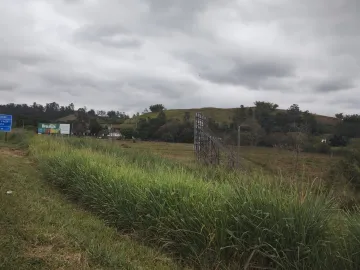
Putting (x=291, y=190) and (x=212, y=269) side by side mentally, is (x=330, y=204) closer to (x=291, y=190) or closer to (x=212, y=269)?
(x=291, y=190)

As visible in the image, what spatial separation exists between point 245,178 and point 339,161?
6.34 m

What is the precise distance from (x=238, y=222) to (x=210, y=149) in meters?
12.1

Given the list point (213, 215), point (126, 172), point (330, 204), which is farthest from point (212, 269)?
point (126, 172)

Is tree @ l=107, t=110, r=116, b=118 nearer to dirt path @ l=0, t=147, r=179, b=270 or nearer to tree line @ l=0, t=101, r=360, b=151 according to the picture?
tree line @ l=0, t=101, r=360, b=151

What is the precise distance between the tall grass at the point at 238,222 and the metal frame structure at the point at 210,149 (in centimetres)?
450

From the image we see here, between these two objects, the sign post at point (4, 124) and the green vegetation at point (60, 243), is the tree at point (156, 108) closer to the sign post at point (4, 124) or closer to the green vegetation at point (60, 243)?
the sign post at point (4, 124)

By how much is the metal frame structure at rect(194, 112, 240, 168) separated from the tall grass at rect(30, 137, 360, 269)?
450cm

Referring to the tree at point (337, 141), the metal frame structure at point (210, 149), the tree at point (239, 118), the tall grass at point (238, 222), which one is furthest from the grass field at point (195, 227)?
the tree at point (239, 118)

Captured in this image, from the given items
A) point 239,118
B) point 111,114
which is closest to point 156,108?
point 111,114

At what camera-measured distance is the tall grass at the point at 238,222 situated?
15.4 feet

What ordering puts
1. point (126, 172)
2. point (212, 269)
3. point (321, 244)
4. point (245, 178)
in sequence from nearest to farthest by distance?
point (321, 244) < point (212, 269) < point (245, 178) < point (126, 172)

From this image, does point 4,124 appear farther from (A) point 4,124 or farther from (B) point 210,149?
(B) point 210,149

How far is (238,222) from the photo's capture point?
5.18 m

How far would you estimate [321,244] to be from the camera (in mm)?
4676
